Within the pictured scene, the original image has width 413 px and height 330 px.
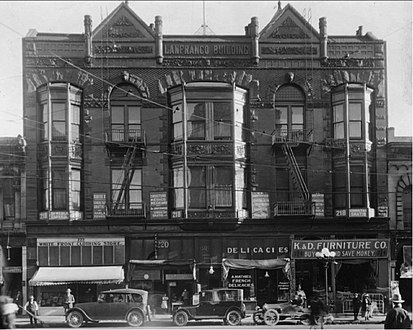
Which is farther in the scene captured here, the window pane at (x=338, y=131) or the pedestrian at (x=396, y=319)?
the window pane at (x=338, y=131)

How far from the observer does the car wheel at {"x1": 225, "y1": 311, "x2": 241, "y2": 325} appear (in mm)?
25078

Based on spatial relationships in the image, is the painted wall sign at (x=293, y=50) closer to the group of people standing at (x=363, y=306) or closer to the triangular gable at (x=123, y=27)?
the triangular gable at (x=123, y=27)

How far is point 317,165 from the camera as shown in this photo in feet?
89.9

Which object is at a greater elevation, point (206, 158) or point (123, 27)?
point (123, 27)

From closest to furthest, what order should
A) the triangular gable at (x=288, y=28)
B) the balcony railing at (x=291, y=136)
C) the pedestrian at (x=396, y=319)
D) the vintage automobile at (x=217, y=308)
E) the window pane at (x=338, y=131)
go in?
the pedestrian at (x=396, y=319) → the vintage automobile at (x=217, y=308) → the triangular gable at (x=288, y=28) → the balcony railing at (x=291, y=136) → the window pane at (x=338, y=131)

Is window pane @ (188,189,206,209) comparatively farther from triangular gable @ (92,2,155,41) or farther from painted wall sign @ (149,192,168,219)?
triangular gable @ (92,2,155,41)

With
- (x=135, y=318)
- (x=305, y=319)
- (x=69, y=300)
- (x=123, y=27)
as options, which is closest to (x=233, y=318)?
(x=305, y=319)

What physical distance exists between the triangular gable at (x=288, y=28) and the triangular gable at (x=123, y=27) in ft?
15.6

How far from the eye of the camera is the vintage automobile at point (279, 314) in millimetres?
24766

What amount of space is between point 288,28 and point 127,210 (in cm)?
944

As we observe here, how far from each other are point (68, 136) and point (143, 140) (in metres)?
2.95

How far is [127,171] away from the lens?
2753cm

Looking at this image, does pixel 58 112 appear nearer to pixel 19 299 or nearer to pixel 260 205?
pixel 19 299

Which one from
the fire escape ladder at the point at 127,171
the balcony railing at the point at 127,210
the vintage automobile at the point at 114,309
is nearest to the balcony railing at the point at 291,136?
the fire escape ladder at the point at 127,171
